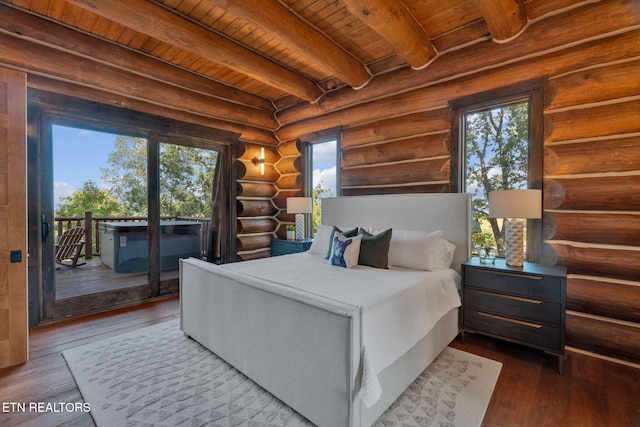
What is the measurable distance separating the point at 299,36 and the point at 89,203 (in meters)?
3.25

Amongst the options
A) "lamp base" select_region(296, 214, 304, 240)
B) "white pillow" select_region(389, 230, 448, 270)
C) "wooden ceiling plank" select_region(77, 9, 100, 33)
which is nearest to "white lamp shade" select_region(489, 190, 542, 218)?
"white pillow" select_region(389, 230, 448, 270)

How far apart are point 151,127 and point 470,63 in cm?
408

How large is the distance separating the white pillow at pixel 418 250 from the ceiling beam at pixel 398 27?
2001 millimetres

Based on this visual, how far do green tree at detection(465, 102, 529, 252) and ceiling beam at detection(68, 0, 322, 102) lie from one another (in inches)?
99.0

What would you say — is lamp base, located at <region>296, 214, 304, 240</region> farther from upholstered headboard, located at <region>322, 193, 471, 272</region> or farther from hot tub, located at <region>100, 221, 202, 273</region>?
hot tub, located at <region>100, 221, 202, 273</region>

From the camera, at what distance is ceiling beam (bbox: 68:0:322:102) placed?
250cm

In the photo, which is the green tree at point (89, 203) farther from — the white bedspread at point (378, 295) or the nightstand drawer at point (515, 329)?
the nightstand drawer at point (515, 329)

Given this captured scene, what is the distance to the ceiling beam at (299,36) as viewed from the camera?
2492mm

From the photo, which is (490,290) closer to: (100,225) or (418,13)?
(418,13)

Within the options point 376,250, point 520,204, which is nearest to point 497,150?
point 520,204

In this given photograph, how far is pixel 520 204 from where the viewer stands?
8.11 ft

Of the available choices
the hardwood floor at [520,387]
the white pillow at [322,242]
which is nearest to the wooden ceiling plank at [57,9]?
the hardwood floor at [520,387]

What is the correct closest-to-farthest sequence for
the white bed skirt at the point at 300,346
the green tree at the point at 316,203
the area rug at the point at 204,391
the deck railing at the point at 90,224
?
the white bed skirt at the point at 300,346 < the area rug at the point at 204,391 < the deck railing at the point at 90,224 < the green tree at the point at 316,203

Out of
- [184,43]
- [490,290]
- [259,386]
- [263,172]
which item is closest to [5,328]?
[259,386]
